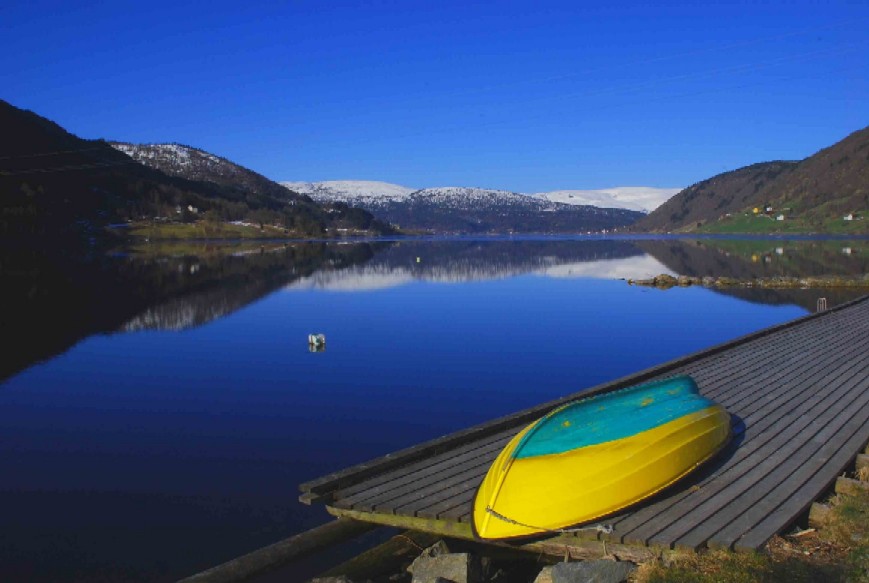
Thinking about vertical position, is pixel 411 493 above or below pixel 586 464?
below

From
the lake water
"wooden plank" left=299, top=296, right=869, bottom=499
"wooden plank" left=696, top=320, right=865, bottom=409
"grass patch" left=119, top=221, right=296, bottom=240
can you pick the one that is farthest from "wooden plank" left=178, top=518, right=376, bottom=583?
"grass patch" left=119, top=221, right=296, bottom=240

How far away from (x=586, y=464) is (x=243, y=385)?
1471cm

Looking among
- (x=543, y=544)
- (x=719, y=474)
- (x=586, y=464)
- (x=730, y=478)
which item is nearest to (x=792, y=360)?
(x=719, y=474)

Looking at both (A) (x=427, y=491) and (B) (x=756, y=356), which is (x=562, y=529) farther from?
(B) (x=756, y=356)

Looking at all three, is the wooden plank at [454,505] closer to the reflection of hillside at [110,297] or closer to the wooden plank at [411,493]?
the wooden plank at [411,493]

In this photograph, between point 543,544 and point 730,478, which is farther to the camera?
point 730,478

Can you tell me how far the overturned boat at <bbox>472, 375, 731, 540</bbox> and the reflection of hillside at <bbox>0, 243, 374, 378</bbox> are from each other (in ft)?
67.2

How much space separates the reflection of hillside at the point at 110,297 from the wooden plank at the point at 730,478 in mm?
21826

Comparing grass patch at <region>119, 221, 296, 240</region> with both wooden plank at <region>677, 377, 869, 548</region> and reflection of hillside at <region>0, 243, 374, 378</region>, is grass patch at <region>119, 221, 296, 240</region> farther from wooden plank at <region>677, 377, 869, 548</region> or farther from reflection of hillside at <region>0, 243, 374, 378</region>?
wooden plank at <region>677, 377, 869, 548</region>

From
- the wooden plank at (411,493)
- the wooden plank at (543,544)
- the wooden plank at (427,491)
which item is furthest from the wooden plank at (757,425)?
the wooden plank at (411,493)

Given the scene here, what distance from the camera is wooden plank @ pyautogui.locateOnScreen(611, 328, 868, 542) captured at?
24.8 feet

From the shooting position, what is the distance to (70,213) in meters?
153

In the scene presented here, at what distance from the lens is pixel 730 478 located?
8.72 m

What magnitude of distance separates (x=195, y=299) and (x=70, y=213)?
127 m
